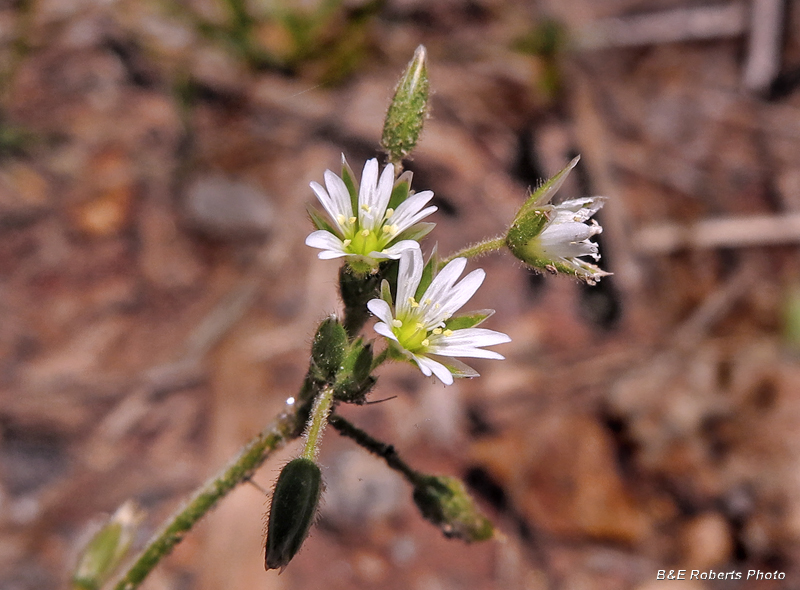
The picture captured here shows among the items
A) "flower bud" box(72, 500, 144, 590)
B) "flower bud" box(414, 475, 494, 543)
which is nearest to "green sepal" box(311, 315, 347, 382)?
"flower bud" box(414, 475, 494, 543)

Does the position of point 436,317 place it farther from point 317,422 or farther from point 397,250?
point 317,422

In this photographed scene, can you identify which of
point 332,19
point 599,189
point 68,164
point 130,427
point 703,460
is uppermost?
point 332,19

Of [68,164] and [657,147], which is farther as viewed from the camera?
[657,147]

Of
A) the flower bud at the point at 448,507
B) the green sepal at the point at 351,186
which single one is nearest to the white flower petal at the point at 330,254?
the green sepal at the point at 351,186

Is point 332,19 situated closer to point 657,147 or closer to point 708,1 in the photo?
point 657,147

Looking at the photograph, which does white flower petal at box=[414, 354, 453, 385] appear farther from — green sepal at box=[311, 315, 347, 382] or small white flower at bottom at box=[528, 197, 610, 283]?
small white flower at bottom at box=[528, 197, 610, 283]

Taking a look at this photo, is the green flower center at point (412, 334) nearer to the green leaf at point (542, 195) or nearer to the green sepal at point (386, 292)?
the green sepal at point (386, 292)

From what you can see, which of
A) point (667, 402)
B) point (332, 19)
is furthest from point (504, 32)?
point (667, 402)
